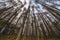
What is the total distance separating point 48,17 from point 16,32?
0.42 metres

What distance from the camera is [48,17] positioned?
5.08ft

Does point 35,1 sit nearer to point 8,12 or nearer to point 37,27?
point 8,12

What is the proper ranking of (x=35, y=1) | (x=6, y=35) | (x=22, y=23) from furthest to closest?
1. (x=35, y=1)
2. (x=22, y=23)
3. (x=6, y=35)

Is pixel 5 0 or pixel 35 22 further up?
pixel 5 0

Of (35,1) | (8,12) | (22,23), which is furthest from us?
(35,1)

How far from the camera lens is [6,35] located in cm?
133

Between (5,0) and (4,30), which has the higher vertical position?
(5,0)

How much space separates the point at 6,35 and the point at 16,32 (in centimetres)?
10

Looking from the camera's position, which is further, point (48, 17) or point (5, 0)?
point (5, 0)

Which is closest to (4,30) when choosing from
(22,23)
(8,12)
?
(22,23)

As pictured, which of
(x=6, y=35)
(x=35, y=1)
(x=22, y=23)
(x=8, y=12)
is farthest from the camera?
(x=35, y=1)

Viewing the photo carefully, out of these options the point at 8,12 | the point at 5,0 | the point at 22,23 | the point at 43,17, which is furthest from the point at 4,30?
the point at 5,0

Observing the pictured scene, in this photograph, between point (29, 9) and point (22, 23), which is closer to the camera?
point (22, 23)

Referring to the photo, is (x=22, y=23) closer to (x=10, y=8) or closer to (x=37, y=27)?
(x=37, y=27)
